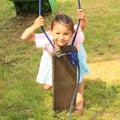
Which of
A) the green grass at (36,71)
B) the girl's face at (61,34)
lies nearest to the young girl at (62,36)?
the girl's face at (61,34)

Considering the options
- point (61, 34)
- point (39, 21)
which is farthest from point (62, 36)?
point (39, 21)

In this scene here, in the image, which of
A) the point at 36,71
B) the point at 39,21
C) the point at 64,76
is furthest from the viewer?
the point at 36,71

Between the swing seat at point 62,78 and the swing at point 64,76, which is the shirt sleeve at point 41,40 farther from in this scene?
the swing seat at point 62,78

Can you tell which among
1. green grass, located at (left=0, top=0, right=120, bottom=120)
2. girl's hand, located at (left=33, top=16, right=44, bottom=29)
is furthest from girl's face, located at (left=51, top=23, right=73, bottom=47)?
green grass, located at (left=0, top=0, right=120, bottom=120)

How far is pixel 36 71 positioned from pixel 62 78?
3.83 ft

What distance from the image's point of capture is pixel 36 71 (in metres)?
4.29

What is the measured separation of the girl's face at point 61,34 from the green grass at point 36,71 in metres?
0.71

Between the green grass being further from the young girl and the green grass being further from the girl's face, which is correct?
the girl's face

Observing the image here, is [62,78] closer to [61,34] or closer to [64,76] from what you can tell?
[64,76]

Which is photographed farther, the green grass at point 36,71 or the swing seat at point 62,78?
the green grass at point 36,71

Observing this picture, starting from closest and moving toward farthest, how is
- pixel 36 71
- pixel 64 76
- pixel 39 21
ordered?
pixel 39 21, pixel 64 76, pixel 36 71

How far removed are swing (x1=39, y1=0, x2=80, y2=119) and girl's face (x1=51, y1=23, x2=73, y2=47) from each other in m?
0.05

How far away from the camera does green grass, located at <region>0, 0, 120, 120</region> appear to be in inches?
136

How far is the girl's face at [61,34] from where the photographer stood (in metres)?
3.04
